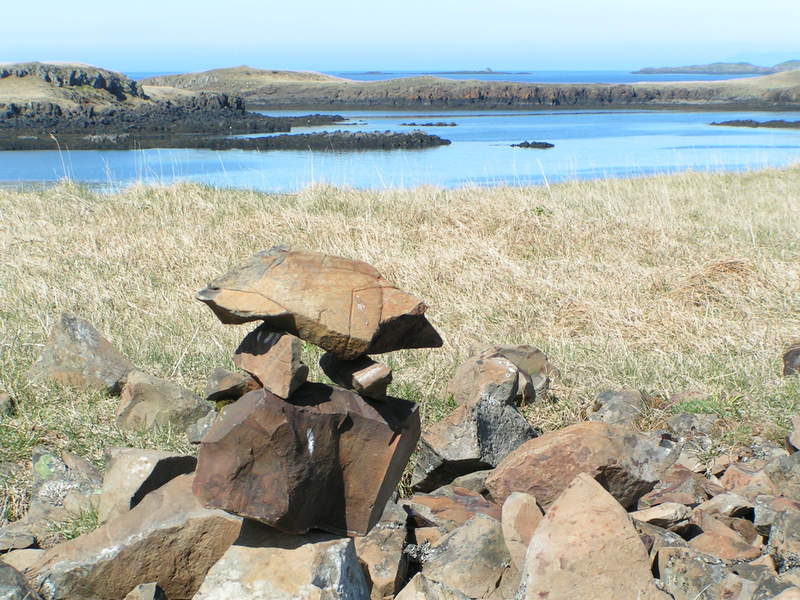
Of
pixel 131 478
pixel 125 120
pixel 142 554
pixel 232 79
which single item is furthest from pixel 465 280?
pixel 232 79

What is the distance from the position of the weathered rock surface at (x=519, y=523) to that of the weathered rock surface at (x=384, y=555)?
1.33ft

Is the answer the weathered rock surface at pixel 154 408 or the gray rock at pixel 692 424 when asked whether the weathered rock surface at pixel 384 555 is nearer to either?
the weathered rock surface at pixel 154 408

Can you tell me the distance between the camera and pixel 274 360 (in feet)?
9.73

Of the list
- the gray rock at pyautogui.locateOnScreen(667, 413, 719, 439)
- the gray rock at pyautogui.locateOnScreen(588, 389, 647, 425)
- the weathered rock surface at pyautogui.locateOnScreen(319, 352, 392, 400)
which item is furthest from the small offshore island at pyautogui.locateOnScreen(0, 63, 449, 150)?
the weathered rock surface at pyautogui.locateOnScreen(319, 352, 392, 400)

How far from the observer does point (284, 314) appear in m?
2.90

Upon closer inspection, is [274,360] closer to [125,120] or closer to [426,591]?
[426,591]

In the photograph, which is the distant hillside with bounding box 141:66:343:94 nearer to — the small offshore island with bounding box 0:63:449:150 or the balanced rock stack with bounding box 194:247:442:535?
the small offshore island with bounding box 0:63:449:150

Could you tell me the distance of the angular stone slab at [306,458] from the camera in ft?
9.29

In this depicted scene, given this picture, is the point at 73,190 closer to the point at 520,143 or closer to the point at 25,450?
the point at 25,450

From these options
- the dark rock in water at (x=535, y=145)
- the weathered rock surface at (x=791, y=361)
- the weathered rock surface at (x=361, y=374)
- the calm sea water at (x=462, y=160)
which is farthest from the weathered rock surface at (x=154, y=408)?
the dark rock in water at (x=535, y=145)

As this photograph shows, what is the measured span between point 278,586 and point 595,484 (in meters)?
1.21

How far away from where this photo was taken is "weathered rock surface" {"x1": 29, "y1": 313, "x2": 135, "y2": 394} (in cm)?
501

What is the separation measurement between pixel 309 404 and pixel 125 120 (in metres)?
39.9

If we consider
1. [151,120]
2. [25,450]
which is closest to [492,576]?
[25,450]
